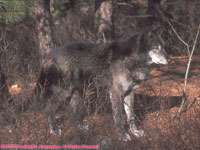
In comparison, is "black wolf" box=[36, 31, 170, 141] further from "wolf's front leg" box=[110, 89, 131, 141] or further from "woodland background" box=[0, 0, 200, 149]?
"woodland background" box=[0, 0, 200, 149]

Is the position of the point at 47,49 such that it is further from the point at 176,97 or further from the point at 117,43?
the point at 176,97

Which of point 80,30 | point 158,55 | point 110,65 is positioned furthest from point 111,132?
point 80,30

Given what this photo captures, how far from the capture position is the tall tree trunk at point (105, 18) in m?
6.91

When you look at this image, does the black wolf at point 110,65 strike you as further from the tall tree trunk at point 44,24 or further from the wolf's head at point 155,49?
the tall tree trunk at point 44,24

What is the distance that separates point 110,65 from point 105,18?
3.09 m

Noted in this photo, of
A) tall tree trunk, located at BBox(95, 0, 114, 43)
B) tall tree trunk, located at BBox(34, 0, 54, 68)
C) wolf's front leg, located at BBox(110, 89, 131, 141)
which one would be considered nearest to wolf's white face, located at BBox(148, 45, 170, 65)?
wolf's front leg, located at BBox(110, 89, 131, 141)

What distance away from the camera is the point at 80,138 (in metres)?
2.82

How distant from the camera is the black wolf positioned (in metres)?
4.08

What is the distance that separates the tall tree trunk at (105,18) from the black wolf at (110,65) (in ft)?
8.78

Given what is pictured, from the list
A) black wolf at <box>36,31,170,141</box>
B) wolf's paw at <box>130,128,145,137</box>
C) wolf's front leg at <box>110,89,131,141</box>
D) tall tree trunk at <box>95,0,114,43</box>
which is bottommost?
wolf's paw at <box>130,128,145,137</box>

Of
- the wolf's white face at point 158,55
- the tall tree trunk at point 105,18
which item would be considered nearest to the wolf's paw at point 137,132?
the wolf's white face at point 158,55

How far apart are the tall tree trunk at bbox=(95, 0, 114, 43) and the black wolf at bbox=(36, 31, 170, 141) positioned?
2.68 m

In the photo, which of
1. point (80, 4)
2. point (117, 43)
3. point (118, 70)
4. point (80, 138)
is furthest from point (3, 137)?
→ point (80, 4)

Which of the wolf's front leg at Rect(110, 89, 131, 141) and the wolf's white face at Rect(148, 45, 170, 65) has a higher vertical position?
the wolf's white face at Rect(148, 45, 170, 65)
